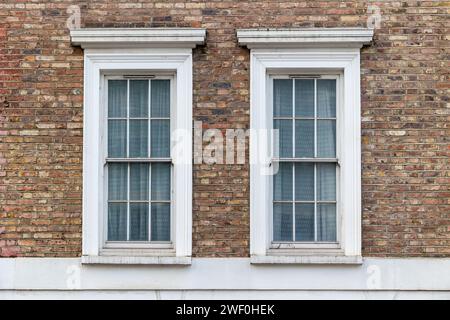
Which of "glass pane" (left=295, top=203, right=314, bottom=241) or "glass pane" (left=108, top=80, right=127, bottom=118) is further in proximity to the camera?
"glass pane" (left=108, top=80, right=127, bottom=118)

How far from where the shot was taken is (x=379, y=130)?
10.1 meters

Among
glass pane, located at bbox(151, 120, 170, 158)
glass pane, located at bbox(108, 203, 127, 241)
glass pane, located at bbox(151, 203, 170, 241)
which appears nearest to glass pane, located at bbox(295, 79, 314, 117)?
glass pane, located at bbox(151, 120, 170, 158)

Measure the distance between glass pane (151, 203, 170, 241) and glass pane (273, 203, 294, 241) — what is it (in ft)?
3.86

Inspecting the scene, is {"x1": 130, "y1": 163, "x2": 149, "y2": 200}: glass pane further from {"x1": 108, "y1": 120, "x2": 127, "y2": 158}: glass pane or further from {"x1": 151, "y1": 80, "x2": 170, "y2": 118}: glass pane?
{"x1": 151, "y1": 80, "x2": 170, "y2": 118}: glass pane

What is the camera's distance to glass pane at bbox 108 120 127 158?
33.7 feet

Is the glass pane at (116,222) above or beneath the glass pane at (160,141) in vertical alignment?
beneath

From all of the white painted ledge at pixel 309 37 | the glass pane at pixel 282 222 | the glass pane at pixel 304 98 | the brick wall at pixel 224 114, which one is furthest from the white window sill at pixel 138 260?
the white painted ledge at pixel 309 37

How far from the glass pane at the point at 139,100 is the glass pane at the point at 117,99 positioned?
0.08 m

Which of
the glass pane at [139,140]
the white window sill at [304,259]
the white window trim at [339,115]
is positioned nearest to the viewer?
the white window sill at [304,259]

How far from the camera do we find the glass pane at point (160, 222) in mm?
10219

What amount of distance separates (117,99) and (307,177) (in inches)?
89.5

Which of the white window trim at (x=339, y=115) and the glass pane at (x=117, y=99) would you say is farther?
the glass pane at (x=117, y=99)

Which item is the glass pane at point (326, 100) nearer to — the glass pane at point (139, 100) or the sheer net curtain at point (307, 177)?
the sheer net curtain at point (307, 177)
